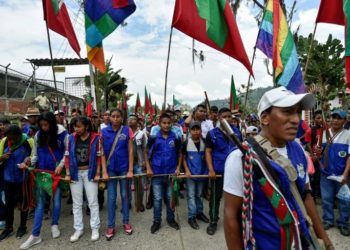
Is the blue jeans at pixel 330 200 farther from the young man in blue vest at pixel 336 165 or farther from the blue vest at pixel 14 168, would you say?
the blue vest at pixel 14 168

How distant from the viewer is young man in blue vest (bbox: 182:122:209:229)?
4.45m

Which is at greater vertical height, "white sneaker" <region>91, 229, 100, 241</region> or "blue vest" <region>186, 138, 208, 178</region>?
"blue vest" <region>186, 138, 208, 178</region>

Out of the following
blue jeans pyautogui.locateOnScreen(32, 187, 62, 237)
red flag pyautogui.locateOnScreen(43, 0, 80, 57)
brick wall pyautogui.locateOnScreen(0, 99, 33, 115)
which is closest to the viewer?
blue jeans pyautogui.locateOnScreen(32, 187, 62, 237)

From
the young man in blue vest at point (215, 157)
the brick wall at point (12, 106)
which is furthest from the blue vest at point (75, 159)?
the brick wall at point (12, 106)

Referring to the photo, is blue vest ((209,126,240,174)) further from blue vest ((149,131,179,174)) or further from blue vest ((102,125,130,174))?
blue vest ((102,125,130,174))

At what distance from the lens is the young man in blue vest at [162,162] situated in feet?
14.1

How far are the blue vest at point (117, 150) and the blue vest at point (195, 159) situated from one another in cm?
100

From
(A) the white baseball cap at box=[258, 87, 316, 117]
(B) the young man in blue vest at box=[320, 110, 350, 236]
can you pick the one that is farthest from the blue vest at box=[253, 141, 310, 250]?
(B) the young man in blue vest at box=[320, 110, 350, 236]

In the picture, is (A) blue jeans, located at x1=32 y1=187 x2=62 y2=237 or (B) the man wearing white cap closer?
(B) the man wearing white cap

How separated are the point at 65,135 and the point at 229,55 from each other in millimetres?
2746

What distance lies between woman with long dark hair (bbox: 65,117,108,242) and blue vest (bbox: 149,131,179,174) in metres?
0.76

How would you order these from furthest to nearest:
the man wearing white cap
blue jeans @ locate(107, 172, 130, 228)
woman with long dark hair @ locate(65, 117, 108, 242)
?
blue jeans @ locate(107, 172, 130, 228) < woman with long dark hair @ locate(65, 117, 108, 242) < the man wearing white cap

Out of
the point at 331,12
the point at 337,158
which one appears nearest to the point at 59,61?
the point at 331,12

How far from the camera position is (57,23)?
480 centimetres
